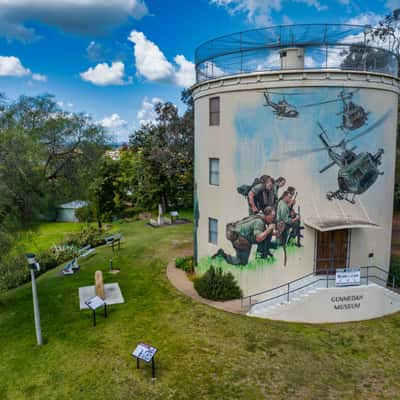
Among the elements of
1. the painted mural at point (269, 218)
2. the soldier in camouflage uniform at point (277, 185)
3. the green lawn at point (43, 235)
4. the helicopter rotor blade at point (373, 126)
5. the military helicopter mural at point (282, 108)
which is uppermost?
the military helicopter mural at point (282, 108)

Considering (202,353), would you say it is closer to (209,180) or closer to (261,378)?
(261,378)

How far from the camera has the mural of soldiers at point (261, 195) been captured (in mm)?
14656

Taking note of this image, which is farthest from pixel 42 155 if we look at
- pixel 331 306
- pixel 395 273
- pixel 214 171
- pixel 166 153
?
pixel 166 153

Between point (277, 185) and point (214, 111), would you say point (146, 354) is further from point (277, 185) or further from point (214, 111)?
point (214, 111)

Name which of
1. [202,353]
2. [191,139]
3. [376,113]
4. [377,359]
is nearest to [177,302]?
[202,353]

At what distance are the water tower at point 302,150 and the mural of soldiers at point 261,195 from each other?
43 millimetres

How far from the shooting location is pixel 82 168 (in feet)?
59.0

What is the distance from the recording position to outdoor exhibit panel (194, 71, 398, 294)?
1416cm

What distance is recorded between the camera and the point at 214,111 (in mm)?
16047

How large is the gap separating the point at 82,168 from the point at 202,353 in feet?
36.9

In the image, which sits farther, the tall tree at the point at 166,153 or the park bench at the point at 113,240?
the tall tree at the point at 166,153

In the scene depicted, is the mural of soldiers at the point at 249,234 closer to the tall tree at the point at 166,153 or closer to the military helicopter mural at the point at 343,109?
the military helicopter mural at the point at 343,109

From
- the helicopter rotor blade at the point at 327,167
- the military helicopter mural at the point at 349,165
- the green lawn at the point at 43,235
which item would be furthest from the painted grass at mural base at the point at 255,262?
the green lawn at the point at 43,235

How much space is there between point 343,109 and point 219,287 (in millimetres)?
9272
